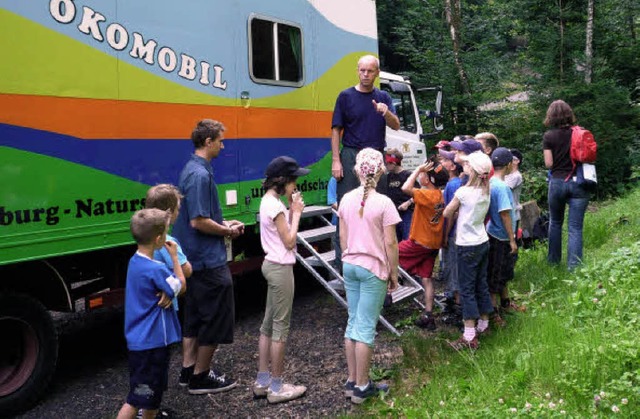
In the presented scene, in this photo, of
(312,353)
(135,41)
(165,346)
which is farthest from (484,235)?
(135,41)

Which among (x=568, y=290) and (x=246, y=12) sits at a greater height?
(x=246, y=12)

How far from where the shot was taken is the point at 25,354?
4309 mm

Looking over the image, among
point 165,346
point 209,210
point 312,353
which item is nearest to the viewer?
point 165,346

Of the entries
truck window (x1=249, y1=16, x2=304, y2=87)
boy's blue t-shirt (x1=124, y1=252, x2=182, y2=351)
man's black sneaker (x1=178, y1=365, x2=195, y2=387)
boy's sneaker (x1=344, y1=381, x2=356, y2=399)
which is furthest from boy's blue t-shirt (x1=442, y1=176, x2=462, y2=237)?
boy's blue t-shirt (x1=124, y1=252, x2=182, y2=351)

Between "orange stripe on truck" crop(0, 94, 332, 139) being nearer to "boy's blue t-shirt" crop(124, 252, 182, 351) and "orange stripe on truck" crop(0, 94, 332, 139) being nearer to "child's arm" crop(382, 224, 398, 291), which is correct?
"boy's blue t-shirt" crop(124, 252, 182, 351)

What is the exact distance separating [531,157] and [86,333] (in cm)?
1071

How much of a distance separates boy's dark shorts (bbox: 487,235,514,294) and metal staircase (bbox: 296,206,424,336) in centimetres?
91

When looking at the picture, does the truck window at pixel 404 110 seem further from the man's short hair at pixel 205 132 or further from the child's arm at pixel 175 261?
the child's arm at pixel 175 261

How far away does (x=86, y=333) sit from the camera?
243 inches

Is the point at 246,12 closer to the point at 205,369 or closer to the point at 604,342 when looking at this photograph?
the point at 205,369

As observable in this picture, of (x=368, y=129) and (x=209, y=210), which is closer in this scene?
(x=209, y=210)

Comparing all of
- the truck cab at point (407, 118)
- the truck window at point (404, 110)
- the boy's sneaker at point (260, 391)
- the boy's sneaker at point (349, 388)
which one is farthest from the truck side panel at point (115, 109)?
the truck window at point (404, 110)

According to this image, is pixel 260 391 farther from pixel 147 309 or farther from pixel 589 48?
pixel 589 48

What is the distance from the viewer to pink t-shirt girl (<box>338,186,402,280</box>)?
3943 mm
